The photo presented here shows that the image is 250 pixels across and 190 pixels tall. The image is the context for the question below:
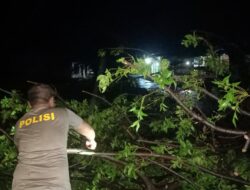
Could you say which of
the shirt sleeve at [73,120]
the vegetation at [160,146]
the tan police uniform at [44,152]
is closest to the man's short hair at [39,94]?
the tan police uniform at [44,152]

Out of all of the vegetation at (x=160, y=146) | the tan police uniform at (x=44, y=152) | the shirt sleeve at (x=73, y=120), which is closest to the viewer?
the tan police uniform at (x=44, y=152)

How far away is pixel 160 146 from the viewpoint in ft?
12.0

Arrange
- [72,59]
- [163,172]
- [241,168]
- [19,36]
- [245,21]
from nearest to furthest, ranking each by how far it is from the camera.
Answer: [241,168] < [163,172] < [245,21] < [19,36] < [72,59]

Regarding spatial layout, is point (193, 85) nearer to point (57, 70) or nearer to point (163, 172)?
point (163, 172)

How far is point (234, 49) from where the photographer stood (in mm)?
5387

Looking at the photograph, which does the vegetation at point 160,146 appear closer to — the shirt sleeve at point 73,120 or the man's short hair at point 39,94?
the shirt sleeve at point 73,120

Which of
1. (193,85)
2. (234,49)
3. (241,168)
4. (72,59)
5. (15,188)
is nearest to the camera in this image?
(15,188)

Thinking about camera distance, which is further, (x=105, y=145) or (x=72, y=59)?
(x=72, y=59)

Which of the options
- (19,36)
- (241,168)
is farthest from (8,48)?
(241,168)

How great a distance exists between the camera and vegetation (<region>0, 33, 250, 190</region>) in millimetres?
3436

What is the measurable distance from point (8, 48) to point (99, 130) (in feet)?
69.9

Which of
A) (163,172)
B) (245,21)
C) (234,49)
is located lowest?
(163,172)

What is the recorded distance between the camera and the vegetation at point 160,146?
344cm

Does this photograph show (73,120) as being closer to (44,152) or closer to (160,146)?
(44,152)
